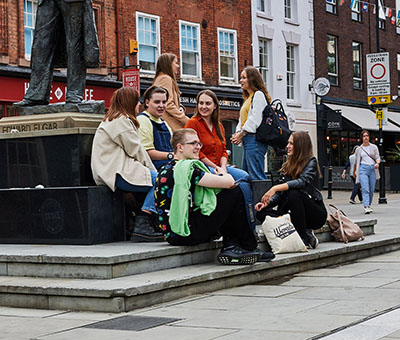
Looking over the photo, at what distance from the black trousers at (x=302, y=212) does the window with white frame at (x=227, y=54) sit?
2023 centimetres

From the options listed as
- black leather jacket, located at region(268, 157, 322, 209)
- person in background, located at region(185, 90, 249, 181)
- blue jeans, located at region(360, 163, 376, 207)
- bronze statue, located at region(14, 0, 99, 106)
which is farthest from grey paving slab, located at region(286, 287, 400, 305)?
blue jeans, located at region(360, 163, 376, 207)

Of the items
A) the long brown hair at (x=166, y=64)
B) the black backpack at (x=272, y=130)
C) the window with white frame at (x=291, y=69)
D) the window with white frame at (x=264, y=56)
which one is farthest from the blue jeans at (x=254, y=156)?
the window with white frame at (x=291, y=69)

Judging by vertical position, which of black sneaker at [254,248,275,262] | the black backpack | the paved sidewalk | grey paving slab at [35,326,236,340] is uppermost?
the black backpack

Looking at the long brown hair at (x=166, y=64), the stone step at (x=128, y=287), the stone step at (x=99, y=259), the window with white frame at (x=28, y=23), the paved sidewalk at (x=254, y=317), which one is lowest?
the paved sidewalk at (x=254, y=317)

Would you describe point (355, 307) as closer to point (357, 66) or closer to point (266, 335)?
point (266, 335)

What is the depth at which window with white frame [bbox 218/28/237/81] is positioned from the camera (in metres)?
29.1

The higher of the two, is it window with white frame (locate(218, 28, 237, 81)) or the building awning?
window with white frame (locate(218, 28, 237, 81))

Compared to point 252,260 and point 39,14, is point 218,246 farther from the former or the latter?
point 39,14

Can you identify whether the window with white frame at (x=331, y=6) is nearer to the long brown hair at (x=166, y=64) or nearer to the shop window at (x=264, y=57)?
the shop window at (x=264, y=57)

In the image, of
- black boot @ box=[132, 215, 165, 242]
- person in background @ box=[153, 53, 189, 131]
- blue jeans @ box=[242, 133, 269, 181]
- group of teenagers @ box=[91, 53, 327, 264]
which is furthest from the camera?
blue jeans @ box=[242, 133, 269, 181]

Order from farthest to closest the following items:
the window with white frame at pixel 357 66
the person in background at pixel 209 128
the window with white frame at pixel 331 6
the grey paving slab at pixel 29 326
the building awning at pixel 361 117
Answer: the window with white frame at pixel 357 66, the window with white frame at pixel 331 6, the building awning at pixel 361 117, the person in background at pixel 209 128, the grey paving slab at pixel 29 326

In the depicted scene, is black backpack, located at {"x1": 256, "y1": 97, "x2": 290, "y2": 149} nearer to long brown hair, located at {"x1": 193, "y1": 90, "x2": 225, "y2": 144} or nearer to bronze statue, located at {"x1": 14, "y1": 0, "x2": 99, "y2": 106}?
long brown hair, located at {"x1": 193, "y1": 90, "x2": 225, "y2": 144}

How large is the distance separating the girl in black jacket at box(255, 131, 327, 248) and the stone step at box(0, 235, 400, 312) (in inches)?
37.0

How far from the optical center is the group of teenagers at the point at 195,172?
745cm
